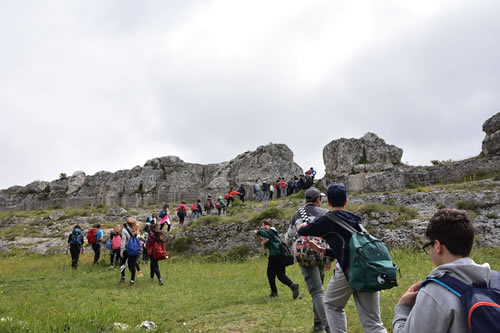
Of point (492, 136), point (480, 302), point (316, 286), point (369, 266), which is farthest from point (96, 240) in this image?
point (492, 136)

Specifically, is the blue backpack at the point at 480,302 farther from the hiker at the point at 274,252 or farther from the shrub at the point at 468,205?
the shrub at the point at 468,205

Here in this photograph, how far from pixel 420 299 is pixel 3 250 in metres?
25.2

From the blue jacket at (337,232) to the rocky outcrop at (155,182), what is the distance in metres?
29.7

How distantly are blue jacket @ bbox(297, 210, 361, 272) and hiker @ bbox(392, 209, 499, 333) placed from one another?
1.11 m

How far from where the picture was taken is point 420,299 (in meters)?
1.84

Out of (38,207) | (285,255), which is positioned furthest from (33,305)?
(38,207)

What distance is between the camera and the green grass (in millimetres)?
5277

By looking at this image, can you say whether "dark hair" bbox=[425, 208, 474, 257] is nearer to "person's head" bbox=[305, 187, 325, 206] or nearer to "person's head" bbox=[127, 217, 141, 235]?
"person's head" bbox=[305, 187, 325, 206]

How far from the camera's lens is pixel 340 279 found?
137 inches

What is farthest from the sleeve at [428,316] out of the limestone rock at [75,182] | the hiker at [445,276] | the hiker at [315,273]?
the limestone rock at [75,182]

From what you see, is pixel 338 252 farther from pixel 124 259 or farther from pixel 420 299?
pixel 124 259

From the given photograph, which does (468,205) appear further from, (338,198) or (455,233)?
(455,233)

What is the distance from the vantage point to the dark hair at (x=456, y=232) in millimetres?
1956

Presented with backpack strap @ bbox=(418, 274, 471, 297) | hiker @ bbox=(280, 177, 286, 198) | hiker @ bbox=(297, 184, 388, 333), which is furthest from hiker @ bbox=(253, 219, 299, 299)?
hiker @ bbox=(280, 177, 286, 198)
